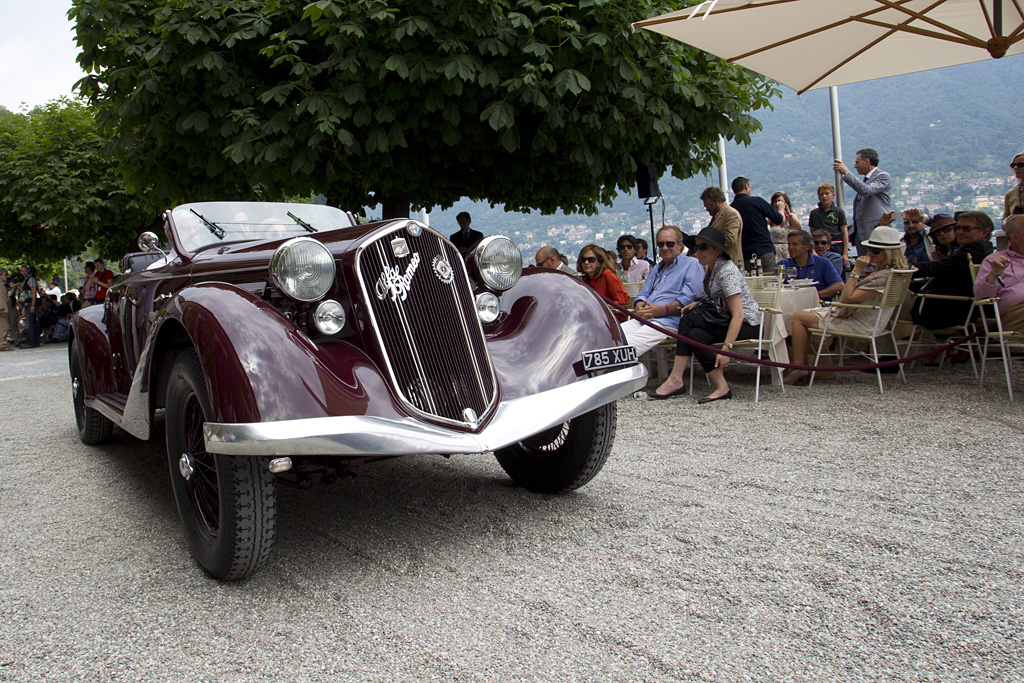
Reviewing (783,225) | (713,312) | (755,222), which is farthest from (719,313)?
(783,225)

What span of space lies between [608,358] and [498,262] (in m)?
0.71

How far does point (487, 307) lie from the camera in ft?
11.5

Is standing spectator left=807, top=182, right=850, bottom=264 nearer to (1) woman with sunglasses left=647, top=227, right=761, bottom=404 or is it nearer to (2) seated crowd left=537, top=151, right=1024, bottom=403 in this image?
(2) seated crowd left=537, top=151, right=1024, bottom=403

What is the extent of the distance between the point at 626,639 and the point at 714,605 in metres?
0.38

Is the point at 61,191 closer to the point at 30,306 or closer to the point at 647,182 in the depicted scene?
the point at 30,306

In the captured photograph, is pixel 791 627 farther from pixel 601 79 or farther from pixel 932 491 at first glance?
pixel 601 79

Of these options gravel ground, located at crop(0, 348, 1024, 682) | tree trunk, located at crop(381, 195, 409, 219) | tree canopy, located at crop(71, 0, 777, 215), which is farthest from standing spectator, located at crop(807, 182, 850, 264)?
gravel ground, located at crop(0, 348, 1024, 682)

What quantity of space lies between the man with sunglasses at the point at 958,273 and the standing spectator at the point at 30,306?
22197 mm

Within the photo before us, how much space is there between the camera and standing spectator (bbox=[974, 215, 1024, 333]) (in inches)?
216

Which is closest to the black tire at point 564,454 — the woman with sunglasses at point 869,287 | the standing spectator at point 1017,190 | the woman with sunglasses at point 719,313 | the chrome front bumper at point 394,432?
the chrome front bumper at point 394,432

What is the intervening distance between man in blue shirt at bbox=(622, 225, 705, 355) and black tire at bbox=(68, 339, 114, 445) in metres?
4.23

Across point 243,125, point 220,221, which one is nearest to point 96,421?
point 220,221

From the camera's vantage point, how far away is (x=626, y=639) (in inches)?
89.0

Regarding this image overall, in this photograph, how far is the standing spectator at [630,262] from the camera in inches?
407
